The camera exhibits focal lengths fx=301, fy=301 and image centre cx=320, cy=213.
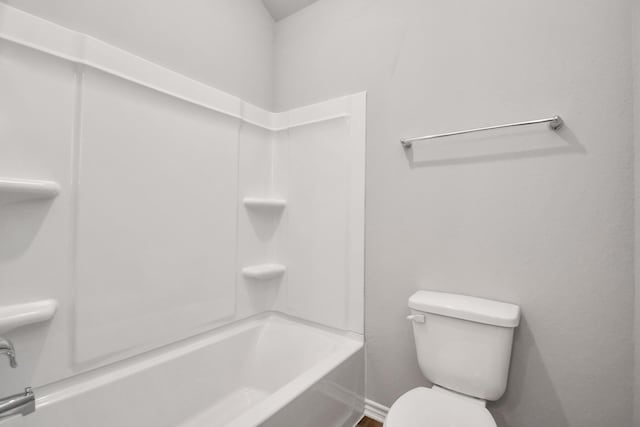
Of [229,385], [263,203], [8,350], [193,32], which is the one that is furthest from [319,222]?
[8,350]

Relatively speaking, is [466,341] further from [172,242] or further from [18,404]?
[18,404]

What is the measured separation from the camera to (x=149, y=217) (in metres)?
1.37

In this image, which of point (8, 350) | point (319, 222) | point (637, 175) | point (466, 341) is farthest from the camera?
point (319, 222)

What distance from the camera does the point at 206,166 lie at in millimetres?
1596

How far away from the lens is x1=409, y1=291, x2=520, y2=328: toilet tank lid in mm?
1154

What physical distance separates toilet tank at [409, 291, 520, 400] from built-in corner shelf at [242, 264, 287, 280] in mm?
876

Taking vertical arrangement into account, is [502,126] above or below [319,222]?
above

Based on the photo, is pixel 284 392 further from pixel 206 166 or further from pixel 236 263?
pixel 206 166

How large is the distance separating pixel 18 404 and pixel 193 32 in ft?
5.56

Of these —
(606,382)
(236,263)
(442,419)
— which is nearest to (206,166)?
(236,263)

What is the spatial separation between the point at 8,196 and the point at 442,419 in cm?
169

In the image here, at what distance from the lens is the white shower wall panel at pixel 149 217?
119cm

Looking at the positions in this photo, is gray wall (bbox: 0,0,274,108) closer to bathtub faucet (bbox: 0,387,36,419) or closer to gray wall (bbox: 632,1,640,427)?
bathtub faucet (bbox: 0,387,36,419)

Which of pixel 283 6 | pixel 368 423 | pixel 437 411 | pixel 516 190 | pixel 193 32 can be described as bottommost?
pixel 368 423
